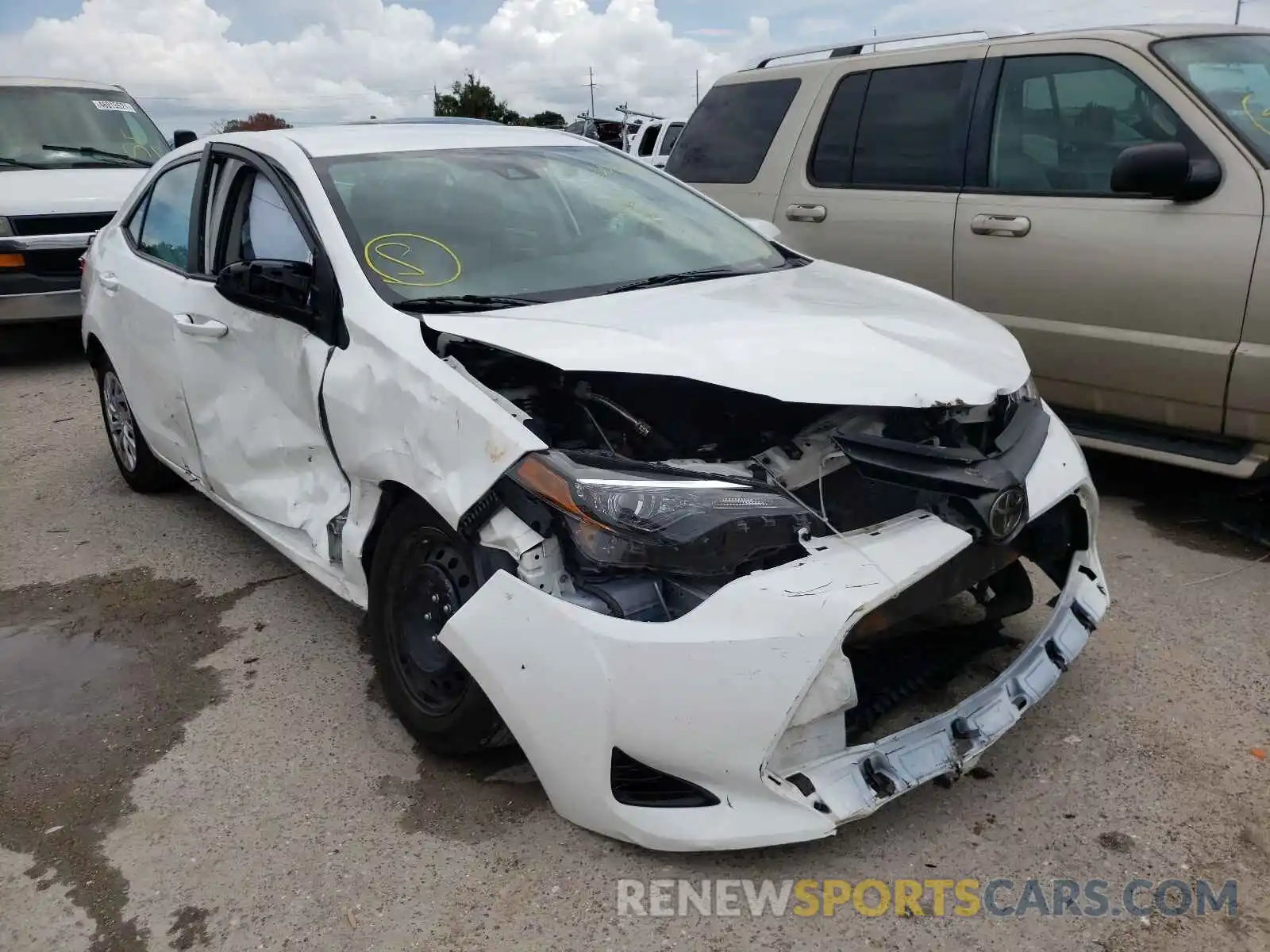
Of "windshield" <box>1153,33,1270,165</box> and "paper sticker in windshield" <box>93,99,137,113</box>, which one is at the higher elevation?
"windshield" <box>1153,33,1270,165</box>

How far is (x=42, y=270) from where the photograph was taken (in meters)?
8.12

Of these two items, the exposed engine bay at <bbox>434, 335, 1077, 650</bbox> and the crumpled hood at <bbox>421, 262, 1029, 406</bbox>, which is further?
the crumpled hood at <bbox>421, 262, 1029, 406</bbox>

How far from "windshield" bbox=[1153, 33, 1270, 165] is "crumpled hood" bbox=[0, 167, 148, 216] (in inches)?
282

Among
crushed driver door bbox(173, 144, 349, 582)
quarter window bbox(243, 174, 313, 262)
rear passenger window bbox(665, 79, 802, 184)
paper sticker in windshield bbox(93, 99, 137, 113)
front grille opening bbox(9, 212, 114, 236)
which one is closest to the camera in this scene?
crushed driver door bbox(173, 144, 349, 582)

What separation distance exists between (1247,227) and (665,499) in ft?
9.13

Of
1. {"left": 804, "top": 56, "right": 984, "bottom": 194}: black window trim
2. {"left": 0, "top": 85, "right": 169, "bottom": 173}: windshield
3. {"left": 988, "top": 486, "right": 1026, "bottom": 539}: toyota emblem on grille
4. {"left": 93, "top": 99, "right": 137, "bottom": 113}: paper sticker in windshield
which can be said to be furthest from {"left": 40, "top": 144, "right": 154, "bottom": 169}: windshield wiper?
{"left": 988, "top": 486, "right": 1026, "bottom": 539}: toyota emblem on grille

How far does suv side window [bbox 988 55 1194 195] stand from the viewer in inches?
166

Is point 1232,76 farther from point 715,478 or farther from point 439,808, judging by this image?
point 439,808

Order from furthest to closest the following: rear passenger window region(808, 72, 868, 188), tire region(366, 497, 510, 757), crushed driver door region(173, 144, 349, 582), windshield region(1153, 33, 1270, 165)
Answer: rear passenger window region(808, 72, 868, 188)
windshield region(1153, 33, 1270, 165)
crushed driver door region(173, 144, 349, 582)
tire region(366, 497, 510, 757)

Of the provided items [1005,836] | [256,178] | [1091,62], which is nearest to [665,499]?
[1005,836]

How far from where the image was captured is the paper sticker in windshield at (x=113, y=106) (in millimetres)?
9398

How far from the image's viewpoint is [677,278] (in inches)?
132

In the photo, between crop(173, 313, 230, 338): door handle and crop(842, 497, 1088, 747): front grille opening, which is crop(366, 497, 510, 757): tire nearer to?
crop(842, 497, 1088, 747): front grille opening

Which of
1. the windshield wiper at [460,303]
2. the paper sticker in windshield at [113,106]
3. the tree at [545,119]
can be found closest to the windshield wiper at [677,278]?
the windshield wiper at [460,303]
